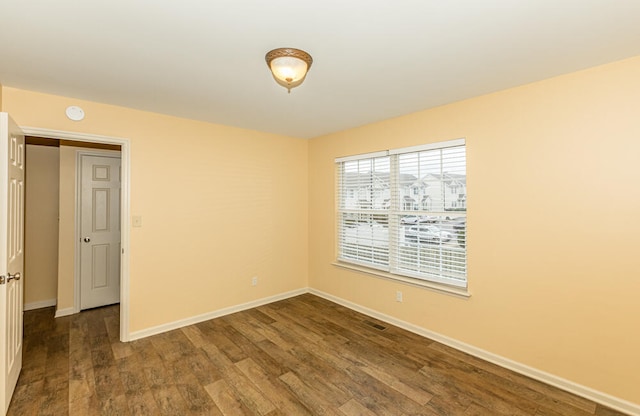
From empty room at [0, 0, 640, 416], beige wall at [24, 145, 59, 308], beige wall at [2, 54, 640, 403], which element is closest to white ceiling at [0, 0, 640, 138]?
empty room at [0, 0, 640, 416]

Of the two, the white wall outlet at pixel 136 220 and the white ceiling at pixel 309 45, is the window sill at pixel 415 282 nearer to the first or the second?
the white ceiling at pixel 309 45

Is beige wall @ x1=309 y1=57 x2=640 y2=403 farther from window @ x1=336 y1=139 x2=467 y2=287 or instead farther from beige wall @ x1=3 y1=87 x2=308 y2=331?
beige wall @ x1=3 y1=87 x2=308 y2=331

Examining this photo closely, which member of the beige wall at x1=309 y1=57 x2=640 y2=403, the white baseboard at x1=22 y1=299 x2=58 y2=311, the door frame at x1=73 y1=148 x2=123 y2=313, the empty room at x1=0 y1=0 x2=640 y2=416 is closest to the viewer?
the empty room at x1=0 y1=0 x2=640 y2=416

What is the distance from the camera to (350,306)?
4.01 m

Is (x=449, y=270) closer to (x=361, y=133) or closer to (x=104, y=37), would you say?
(x=361, y=133)

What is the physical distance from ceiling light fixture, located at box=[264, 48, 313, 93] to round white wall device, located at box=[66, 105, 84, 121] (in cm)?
209

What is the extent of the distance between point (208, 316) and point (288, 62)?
3.11 metres

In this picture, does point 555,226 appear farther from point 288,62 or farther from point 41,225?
point 41,225

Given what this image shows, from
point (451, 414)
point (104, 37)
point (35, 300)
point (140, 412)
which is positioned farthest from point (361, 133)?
point (35, 300)

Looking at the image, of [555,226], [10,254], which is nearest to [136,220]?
[10,254]

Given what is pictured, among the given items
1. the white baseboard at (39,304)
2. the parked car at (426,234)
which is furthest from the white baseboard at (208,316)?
the parked car at (426,234)

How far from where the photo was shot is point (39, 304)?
13.4 feet

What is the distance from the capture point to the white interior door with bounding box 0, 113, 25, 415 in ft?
6.33

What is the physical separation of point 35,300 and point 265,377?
12.6ft
